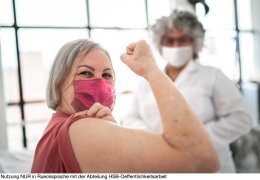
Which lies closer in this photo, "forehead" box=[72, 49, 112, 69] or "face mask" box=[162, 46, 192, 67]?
"forehead" box=[72, 49, 112, 69]

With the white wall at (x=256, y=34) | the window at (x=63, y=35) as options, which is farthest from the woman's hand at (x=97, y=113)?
the white wall at (x=256, y=34)

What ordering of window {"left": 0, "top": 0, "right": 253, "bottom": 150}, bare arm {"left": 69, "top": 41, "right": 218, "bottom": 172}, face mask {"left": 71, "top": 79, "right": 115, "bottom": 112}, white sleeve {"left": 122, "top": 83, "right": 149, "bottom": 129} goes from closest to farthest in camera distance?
bare arm {"left": 69, "top": 41, "right": 218, "bottom": 172}, face mask {"left": 71, "top": 79, "right": 115, "bottom": 112}, window {"left": 0, "top": 0, "right": 253, "bottom": 150}, white sleeve {"left": 122, "top": 83, "right": 149, "bottom": 129}

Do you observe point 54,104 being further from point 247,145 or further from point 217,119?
point 247,145

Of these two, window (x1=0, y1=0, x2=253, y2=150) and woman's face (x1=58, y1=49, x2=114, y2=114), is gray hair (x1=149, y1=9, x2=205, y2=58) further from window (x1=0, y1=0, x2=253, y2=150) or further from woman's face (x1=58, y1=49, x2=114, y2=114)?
woman's face (x1=58, y1=49, x2=114, y2=114)

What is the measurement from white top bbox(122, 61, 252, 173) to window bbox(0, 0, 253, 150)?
46 mm

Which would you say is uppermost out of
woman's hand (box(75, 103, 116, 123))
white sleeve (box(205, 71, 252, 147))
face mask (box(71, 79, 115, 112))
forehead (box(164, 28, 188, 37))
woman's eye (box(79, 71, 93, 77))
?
forehead (box(164, 28, 188, 37))

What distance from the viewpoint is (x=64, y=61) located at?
2.00ft

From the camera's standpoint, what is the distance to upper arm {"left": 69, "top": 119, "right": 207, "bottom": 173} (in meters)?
0.49

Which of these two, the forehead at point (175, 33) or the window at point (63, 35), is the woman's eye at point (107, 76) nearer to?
the window at point (63, 35)

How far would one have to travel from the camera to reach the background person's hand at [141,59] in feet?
1.79

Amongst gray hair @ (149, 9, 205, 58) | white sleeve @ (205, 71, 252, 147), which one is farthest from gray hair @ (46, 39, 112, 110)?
white sleeve @ (205, 71, 252, 147)

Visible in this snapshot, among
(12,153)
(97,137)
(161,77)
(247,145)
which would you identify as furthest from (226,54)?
(12,153)

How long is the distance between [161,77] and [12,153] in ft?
2.01

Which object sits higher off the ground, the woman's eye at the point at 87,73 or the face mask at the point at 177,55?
the face mask at the point at 177,55
